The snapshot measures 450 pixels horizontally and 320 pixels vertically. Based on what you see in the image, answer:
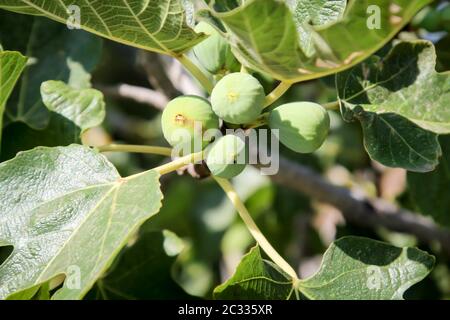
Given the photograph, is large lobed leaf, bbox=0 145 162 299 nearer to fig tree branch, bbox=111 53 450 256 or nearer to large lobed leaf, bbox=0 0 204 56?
large lobed leaf, bbox=0 0 204 56

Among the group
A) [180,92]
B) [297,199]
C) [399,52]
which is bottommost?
[297,199]

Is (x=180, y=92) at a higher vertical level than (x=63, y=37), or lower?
lower

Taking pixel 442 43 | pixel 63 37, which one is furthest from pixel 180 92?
pixel 442 43

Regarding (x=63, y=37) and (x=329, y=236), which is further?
(x=329, y=236)

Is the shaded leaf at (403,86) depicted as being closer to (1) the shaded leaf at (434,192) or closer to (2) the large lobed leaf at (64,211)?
(2) the large lobed leaf at (64,211)

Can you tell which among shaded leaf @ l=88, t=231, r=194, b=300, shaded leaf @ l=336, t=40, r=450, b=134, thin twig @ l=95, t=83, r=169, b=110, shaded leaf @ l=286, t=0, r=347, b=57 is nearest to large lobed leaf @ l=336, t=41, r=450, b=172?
shaded leaf @ l=336, t=40, r=450, b=134
